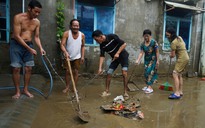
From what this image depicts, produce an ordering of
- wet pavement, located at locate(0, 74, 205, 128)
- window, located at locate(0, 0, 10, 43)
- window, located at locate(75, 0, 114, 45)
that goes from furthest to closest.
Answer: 1. window, located at locate(75, 0, 114, 45)
2. window, located at locate(0, 0, 10, 43)
3. wet pavement, located at locate(0, 74, 205, 128)

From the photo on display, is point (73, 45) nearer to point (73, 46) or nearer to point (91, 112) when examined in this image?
point (73, 46)

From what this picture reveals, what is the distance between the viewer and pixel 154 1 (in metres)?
7.83

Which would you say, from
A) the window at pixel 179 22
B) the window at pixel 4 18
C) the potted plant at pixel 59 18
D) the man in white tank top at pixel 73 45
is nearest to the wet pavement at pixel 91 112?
the man in white tank top at pixel 73 45

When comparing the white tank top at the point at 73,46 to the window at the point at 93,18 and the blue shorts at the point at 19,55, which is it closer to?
the blue shorts at the point at 19,55

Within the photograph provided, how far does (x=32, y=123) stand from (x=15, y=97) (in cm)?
90

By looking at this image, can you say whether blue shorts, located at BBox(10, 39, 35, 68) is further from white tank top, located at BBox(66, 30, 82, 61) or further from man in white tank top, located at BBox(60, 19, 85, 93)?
white tank top, located at BBox(66, 30, 82, 61)

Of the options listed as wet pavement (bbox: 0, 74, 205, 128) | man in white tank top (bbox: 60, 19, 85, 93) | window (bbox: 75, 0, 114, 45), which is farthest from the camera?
window (bbox: 75, 0, 114, 45)

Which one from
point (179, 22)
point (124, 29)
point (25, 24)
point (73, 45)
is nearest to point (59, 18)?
point (73, 45)

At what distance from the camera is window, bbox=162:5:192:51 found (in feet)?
27.4

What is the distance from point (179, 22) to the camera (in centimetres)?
865

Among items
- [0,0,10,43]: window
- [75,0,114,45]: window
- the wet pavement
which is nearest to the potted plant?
[75,0,114,45]: window

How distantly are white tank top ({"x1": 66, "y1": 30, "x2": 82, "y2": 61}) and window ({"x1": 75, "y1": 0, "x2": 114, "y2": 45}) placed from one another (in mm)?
2431

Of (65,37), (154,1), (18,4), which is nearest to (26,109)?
(65,37)

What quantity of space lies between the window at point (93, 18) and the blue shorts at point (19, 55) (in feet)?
11.3
